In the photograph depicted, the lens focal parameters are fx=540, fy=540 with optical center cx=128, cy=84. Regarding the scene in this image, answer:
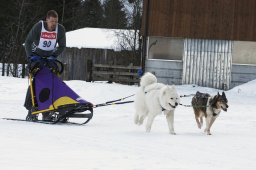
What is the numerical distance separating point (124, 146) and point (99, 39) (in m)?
26.5

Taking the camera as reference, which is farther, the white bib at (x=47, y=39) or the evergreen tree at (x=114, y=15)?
the evergreen tree at (x=114, y=15)

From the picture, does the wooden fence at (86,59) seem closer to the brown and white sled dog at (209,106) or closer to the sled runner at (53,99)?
the brown and white sled dog at (209,106)

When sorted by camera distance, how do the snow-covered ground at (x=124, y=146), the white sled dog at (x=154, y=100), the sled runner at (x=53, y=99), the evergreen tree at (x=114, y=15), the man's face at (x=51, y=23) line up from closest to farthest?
the snow-covered ground at (x=124, y=146), the white sled dog at (x=154, y=100), the sled runner at (x=53, y=99), the man's face at (x=51, y=23), the evergreen tree at (x=114, y=15)

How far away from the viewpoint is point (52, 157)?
5371mm

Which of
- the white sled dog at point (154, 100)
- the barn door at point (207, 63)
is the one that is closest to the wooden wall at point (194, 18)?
the barn door at point (207, 63)

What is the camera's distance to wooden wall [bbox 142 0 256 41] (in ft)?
72.3

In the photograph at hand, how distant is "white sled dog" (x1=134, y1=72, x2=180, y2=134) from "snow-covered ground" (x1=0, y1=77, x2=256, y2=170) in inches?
9.9

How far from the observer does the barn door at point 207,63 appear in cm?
2227

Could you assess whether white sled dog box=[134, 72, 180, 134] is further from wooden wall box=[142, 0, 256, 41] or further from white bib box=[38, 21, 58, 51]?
wooden wall box=[142, 0, 256, 41]

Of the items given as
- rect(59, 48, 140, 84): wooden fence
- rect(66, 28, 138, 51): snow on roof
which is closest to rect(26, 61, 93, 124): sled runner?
rect(59, 48, 140, 84): wooden fence

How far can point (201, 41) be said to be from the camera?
882 inches

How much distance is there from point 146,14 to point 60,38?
527 inches

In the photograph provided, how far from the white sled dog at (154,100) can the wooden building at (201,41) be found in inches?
541

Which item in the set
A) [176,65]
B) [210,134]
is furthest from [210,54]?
[210,134]
